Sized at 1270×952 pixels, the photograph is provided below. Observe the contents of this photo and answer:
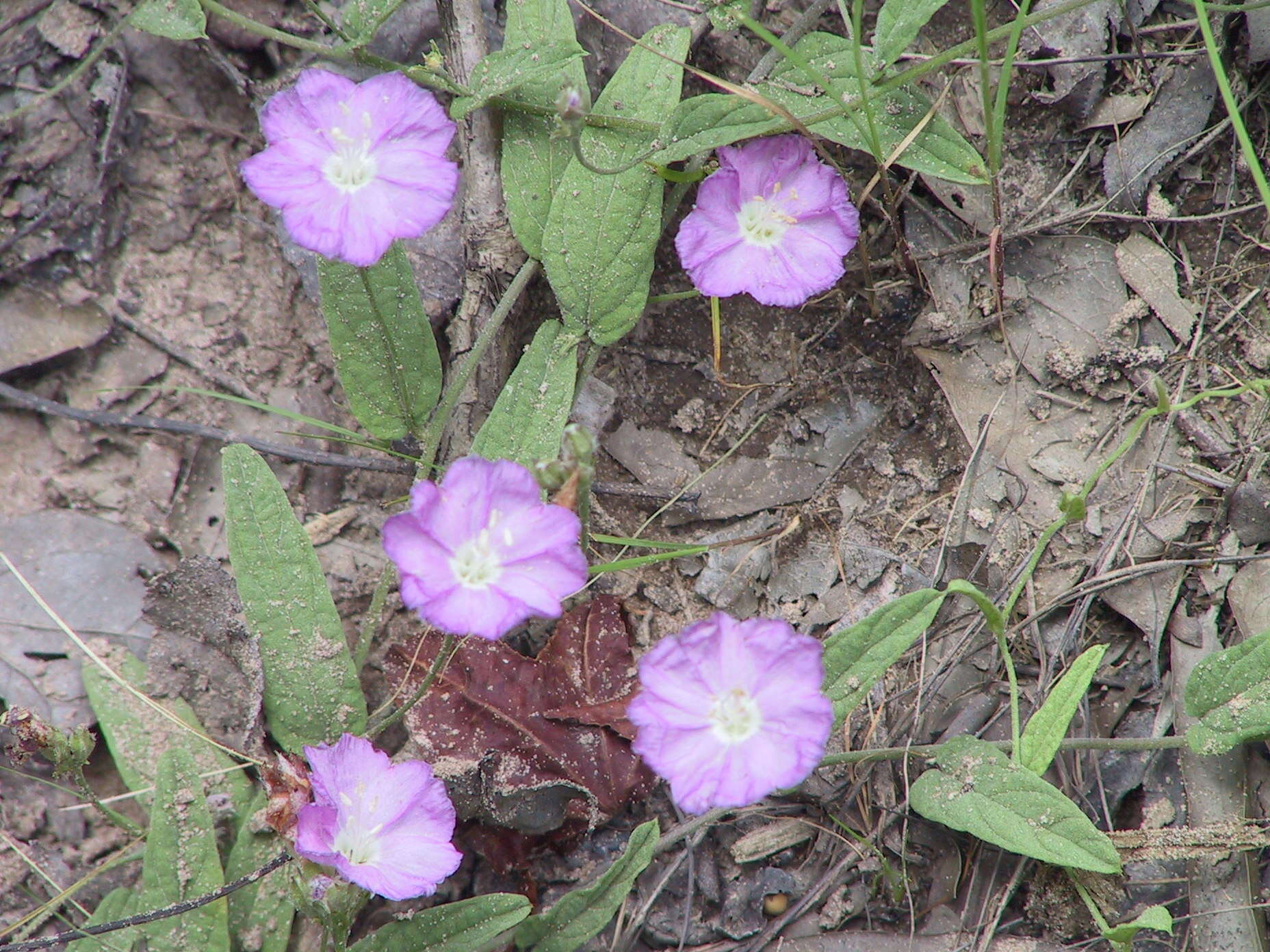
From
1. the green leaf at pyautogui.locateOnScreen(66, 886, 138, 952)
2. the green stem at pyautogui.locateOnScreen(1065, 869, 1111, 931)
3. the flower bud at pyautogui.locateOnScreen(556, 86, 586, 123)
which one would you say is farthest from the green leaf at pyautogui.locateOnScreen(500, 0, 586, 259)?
the green stem at pyautogui.locateOnScreen(1065, 869, 1111, 931)

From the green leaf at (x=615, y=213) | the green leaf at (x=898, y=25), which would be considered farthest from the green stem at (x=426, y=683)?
the green leaf at (x=898, y=25)

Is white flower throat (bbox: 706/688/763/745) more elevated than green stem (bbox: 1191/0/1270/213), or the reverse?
green stem (bbox: 1191/0/1270/213)

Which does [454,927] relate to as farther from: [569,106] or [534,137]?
[534,137]

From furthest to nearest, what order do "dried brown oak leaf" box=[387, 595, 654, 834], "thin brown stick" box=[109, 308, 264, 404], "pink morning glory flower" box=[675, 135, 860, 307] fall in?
"thin brown stick" box=[109, 308, 264, 404]
"pink morning glory flower" box=[675, 135, 860, 307]
"dried brown oak leaf" box=[387, 595, 654, 834]

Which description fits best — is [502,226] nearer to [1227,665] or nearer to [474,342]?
[474,342]

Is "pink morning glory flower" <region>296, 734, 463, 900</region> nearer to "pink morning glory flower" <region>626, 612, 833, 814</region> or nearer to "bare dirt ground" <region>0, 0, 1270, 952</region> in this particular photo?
"bare dirt ground" <region>0, 0, 1270, 952</region>
